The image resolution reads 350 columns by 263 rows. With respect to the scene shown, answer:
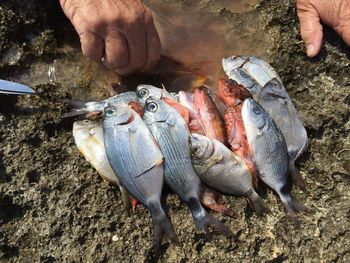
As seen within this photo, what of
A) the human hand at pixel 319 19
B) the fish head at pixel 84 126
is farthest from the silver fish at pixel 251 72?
the fish head at pixel 84 126

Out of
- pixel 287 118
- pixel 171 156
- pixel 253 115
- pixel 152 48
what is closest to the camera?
pixel 171 156

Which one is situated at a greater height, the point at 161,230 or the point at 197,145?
the point at 197,145

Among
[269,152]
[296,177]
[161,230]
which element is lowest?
[161,230]

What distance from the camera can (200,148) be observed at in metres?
2.66

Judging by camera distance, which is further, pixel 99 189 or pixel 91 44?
pixel 91 44

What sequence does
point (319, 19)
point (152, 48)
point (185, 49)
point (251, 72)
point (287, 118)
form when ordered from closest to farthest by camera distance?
point (287, 118) → point (152, 48) → point (251, 72) → point (319, 19) → point (185, 49)

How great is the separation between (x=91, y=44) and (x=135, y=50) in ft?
0.83

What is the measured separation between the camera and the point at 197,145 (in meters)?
2.66

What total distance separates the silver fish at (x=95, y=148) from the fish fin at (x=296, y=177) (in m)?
0.90

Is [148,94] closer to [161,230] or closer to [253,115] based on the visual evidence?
[253,115]

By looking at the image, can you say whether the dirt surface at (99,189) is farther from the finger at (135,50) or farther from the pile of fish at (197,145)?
the finger at (135,50)

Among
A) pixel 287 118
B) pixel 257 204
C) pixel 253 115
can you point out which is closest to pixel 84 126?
pixel 253 115

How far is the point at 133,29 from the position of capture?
112 inches

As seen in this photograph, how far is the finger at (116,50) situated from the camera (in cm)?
283
